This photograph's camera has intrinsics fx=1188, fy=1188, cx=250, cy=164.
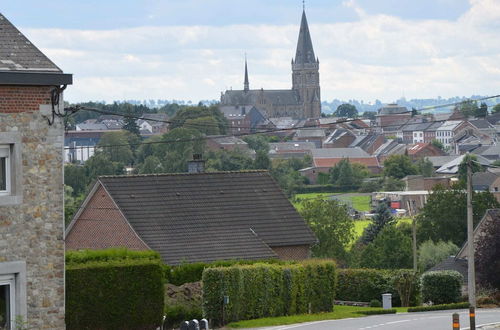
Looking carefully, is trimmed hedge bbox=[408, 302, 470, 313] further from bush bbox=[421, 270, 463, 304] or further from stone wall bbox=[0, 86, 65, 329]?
stone wall bbox=[0, 86, 65, 329]

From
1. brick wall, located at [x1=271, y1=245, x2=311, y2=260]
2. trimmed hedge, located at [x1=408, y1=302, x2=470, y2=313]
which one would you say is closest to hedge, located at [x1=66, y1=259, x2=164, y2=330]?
trimmed hedge, located at [x1=408, y1=302, x2=470, y2=313]

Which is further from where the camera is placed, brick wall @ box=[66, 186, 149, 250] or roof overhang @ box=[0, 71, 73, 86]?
brick wall @ box=[66, 186, 149, 250]

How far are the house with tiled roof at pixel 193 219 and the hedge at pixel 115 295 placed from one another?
10.6 metres

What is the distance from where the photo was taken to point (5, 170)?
1544cm

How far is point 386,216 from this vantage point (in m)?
92.8

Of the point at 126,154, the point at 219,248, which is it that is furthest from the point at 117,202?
the point at 126,154

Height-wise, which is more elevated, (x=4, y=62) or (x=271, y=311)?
(x=4, y=62)

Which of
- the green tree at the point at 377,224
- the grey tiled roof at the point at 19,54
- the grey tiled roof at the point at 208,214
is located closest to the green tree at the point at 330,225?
the green tree at the point at 377,224

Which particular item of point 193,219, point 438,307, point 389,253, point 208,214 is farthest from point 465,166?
point 389,253

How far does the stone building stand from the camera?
15.3 m

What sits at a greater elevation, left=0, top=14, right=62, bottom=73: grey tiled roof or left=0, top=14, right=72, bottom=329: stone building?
left=0, top=14, right=62, bottom=73: grey tiled roof

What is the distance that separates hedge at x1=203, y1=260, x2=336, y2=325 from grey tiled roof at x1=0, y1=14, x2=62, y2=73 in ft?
41.4

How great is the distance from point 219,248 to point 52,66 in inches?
787

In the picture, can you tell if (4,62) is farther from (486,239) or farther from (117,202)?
(486,239)
